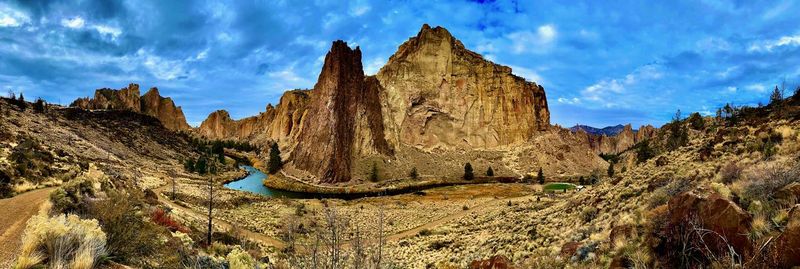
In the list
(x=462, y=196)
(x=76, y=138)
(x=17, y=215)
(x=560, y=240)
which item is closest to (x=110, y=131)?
(x=76, y=138)

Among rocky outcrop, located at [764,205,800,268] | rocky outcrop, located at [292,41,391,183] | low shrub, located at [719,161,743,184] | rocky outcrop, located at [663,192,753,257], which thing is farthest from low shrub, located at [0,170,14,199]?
rocky outcrop, located at [292,41,391,183]

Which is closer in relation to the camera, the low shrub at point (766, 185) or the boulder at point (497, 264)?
the low shrub at point (766, 185)

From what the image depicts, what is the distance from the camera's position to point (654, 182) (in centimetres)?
1425

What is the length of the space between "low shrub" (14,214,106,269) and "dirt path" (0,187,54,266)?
1.01 meters

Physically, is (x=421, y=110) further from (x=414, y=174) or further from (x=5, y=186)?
(x=5, y=186)

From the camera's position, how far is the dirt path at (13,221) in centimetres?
666

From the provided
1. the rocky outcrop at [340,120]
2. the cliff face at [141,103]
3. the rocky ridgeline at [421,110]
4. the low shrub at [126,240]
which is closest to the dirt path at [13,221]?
the low shrub at [126,240]

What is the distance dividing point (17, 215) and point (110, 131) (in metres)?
75.2

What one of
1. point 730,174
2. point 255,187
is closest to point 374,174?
point 255,187

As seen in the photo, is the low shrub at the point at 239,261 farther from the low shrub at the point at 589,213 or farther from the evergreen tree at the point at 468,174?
the evergreen tree at the point at 468,174

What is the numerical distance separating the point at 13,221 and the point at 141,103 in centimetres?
17303

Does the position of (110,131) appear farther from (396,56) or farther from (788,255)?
(788,255)

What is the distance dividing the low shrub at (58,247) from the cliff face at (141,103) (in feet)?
441

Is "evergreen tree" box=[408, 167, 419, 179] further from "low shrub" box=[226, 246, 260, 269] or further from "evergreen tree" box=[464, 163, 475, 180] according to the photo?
"low shrub" box=[226, 246, 260, 269]
